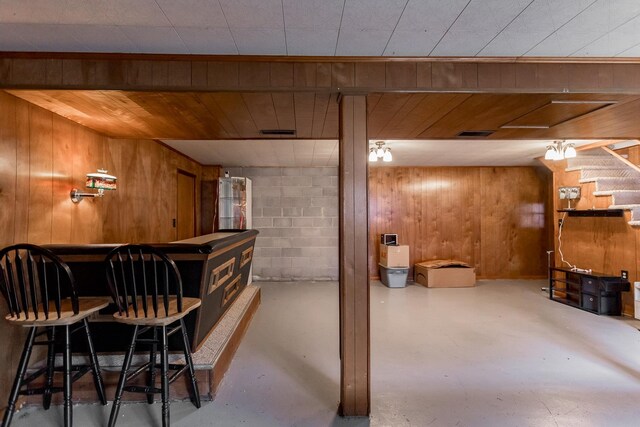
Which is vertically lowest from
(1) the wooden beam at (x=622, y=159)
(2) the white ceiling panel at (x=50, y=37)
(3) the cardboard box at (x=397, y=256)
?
(3) the cardboard box at (x=397, y=256)

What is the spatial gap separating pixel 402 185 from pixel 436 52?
471cm

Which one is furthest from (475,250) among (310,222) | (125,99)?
(125,99)

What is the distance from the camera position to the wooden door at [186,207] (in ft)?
17.1

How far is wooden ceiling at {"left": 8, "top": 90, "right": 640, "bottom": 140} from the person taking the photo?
223 cm

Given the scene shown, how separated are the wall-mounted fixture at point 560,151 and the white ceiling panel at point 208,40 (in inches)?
168

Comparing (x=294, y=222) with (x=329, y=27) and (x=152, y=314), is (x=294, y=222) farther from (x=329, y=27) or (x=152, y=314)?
(x=329, y=27)

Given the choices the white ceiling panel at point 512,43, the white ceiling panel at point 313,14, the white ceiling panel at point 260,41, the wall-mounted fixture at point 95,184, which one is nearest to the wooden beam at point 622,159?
the white ceiling panel at point 512,43

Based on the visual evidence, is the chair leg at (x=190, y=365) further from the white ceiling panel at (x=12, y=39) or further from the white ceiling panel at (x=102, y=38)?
the white ceiling panel at (x=12, y=39)

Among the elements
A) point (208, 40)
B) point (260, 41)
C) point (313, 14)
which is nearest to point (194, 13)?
point (208, 40)

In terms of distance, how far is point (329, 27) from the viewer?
174cm

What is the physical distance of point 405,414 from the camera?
7.09ft

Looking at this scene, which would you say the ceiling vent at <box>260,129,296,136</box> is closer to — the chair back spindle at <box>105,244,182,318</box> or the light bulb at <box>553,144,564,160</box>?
the chair back spindle at <box>105,244,182,318</box>

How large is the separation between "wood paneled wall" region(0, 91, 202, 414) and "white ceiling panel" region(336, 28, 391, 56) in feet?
6.93

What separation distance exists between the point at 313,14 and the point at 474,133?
2.35 m
